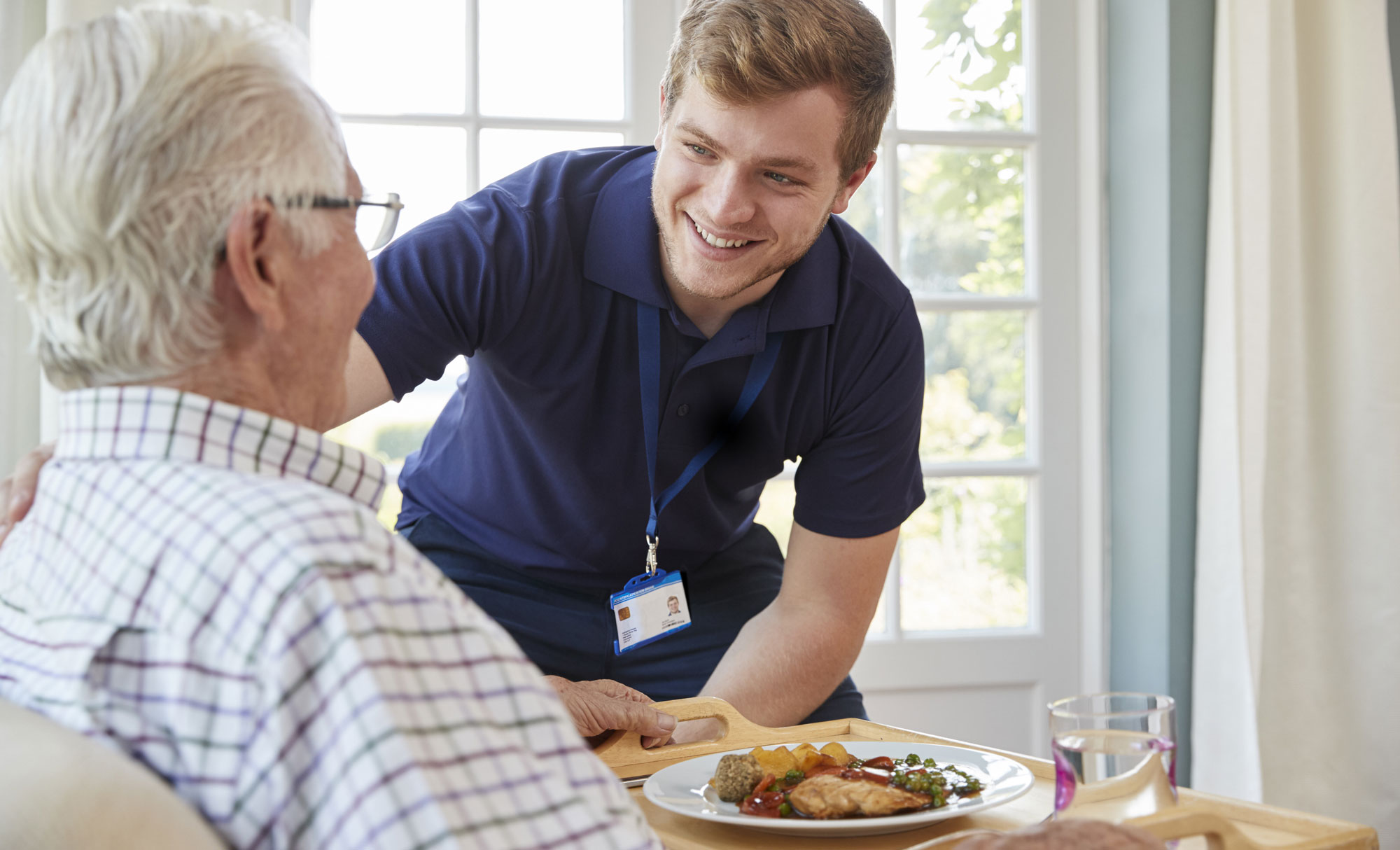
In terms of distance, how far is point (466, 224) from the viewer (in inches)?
63.0

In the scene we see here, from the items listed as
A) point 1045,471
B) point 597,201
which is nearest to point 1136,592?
point 1045,471

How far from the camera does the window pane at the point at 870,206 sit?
2.65m

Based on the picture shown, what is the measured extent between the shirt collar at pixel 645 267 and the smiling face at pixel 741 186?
0.09 feet

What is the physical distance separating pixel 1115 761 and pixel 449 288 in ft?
3.47

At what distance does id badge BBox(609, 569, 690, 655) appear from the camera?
162 centimetres

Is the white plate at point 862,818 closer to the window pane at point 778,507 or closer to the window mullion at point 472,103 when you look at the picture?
the window pane at point 778,507

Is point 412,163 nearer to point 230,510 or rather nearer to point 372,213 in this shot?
point 372,213

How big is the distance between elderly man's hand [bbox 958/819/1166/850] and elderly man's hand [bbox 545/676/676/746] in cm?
56

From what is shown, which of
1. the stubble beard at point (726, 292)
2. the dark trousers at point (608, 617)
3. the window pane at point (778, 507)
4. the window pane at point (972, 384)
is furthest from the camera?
the window pane at point (972, 384)

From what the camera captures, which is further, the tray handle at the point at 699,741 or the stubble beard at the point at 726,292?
the stubble beard at the point at 726,292

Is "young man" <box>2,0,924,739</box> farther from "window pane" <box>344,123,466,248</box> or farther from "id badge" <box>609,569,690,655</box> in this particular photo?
"window pane" <box>344,123,466,248</box>

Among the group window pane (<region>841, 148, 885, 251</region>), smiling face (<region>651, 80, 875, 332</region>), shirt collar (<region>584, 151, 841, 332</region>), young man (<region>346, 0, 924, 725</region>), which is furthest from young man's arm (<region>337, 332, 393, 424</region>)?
window pane (<region>841, 148, 885, 251</region>)

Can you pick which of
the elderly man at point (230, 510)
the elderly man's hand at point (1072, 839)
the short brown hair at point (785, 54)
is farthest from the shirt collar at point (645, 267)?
the elderly man's hand at point (1072, 839)

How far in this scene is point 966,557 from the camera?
2.74 meters
